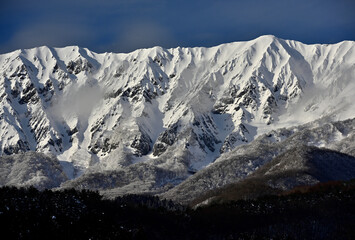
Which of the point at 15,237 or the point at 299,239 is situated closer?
the point at 15,237

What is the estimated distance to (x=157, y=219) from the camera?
540 feet

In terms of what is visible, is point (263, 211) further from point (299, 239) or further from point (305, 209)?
point (299, 239)

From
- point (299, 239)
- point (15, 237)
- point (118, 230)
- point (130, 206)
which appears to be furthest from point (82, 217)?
point (299, 239)

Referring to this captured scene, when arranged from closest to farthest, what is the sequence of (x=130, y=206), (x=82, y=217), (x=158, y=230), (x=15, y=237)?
(x=15, y=237), (x=82, y=217), (x=158, y=230), (x=130, y=206)

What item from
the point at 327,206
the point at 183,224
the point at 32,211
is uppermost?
the point at 32,211

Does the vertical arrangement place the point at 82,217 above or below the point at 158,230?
above

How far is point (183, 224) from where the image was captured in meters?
166

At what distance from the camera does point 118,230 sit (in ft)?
450

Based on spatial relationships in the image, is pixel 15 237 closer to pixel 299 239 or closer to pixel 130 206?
pixel 130 206

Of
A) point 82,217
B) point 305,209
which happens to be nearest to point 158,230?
point 82,217

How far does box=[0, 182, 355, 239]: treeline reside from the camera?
417ft

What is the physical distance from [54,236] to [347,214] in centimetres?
9090

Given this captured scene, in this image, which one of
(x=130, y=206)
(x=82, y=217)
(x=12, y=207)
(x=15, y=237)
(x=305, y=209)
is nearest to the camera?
(x=15, y=237)

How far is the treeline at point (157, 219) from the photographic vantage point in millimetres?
127125
